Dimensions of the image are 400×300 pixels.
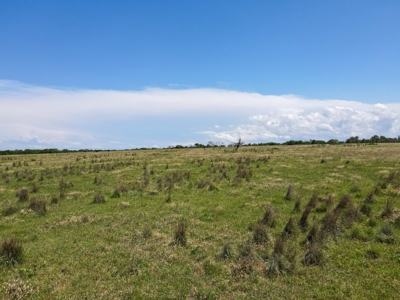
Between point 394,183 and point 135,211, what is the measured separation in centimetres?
1596

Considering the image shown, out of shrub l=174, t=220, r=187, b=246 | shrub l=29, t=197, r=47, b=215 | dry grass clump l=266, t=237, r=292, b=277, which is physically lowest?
dry grass clump l=266, t=237, r=292, b=277

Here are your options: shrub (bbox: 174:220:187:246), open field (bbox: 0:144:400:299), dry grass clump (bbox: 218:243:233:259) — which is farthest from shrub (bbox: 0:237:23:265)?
dry grass clump (bbox: 218:243:233:259)

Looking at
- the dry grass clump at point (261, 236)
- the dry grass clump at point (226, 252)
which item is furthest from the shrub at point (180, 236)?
the dry grass clump at point (261, 236)

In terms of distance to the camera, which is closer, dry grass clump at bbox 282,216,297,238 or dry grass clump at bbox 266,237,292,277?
dry grass clump at bbox 266,237,292,277

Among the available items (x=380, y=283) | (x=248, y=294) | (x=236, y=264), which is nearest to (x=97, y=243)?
(x=236, y=264)

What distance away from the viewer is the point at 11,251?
26.0 ft

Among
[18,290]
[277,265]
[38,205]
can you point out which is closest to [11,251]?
[18,290]

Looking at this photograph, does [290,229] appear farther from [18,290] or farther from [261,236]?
[18,290]

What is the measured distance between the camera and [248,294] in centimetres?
627

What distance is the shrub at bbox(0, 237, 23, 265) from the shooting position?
7750mm

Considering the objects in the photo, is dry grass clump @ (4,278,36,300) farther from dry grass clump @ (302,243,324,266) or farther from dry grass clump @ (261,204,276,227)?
dry grass clump @ (261,204,276,227)

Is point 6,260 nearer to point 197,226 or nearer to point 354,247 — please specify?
point 197,226

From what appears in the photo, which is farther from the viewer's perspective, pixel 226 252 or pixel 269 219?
pixel 269 219

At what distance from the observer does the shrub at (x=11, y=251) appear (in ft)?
25.4
